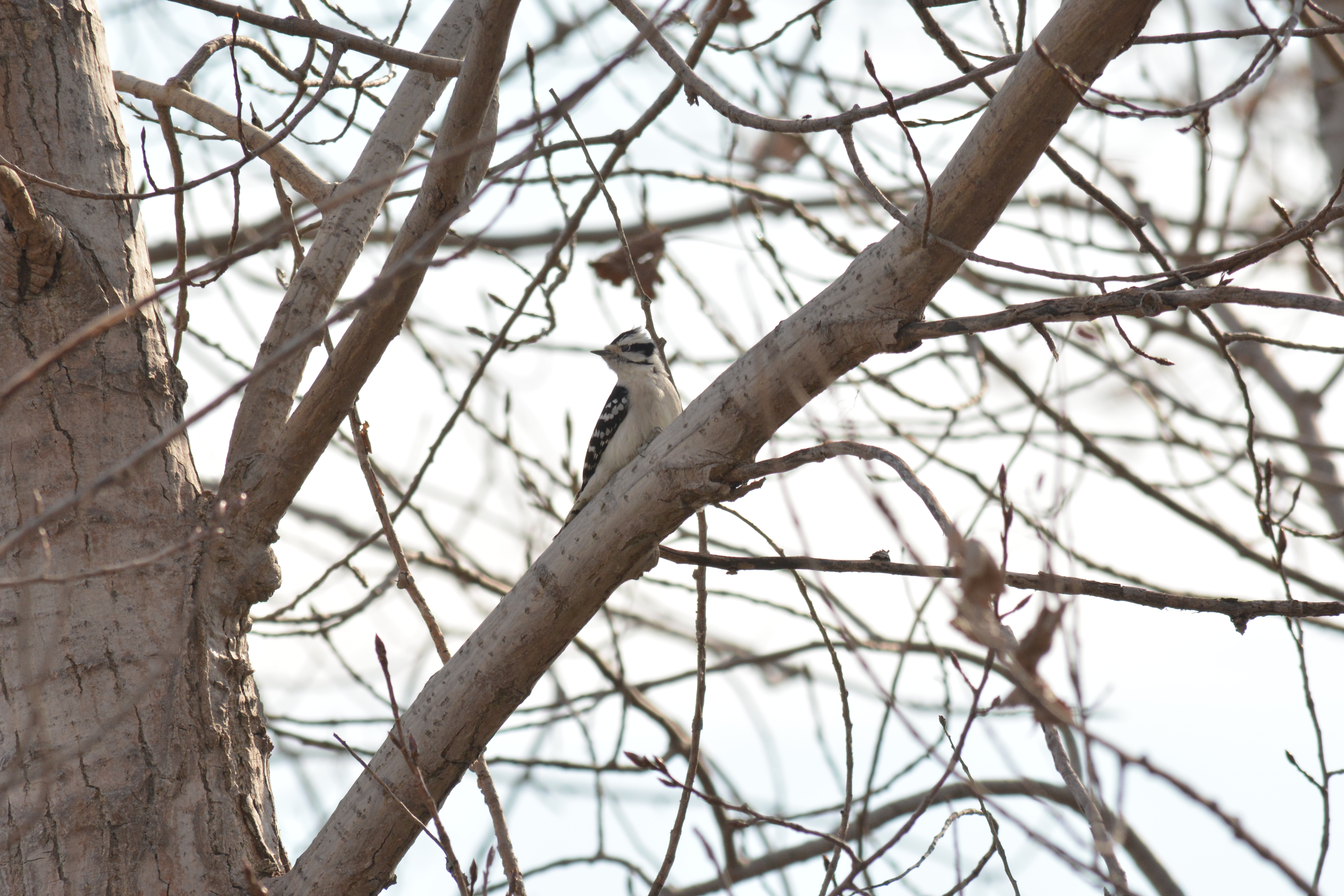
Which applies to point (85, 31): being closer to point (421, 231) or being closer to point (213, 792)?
point (421, 231)

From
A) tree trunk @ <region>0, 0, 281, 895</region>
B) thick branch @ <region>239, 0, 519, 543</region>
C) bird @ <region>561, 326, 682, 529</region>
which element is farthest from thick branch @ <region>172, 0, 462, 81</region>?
bird @ <region>561, 326, 682, 529</region>

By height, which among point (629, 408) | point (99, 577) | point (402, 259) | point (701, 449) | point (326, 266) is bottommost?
point (99, 577)

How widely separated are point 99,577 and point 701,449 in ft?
4.76

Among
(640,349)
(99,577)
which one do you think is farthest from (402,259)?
(640,349)

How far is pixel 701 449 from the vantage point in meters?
2.70

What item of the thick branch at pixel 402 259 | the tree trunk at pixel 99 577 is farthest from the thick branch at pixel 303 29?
the tree trunk at pixel 99 577

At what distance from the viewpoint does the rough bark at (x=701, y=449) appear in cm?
241

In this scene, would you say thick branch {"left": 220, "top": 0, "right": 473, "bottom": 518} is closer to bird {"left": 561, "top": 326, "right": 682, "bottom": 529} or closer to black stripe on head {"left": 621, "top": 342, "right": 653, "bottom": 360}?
bird {"left": 561, "top": 326, "right": 682, "bottom": 529}

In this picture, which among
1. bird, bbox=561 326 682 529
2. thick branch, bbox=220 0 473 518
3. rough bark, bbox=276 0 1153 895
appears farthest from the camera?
bird, bbox=561 326 682 529

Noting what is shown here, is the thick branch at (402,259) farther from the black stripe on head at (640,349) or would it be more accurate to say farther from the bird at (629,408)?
the black stripe on head at (640,349)

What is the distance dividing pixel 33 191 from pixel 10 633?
1.23 metres

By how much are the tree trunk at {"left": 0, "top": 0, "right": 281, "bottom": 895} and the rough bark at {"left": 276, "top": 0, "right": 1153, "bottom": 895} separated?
374mm

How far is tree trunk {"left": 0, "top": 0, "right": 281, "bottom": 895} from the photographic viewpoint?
108 inches

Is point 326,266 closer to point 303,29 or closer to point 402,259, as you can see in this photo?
point 303,29
